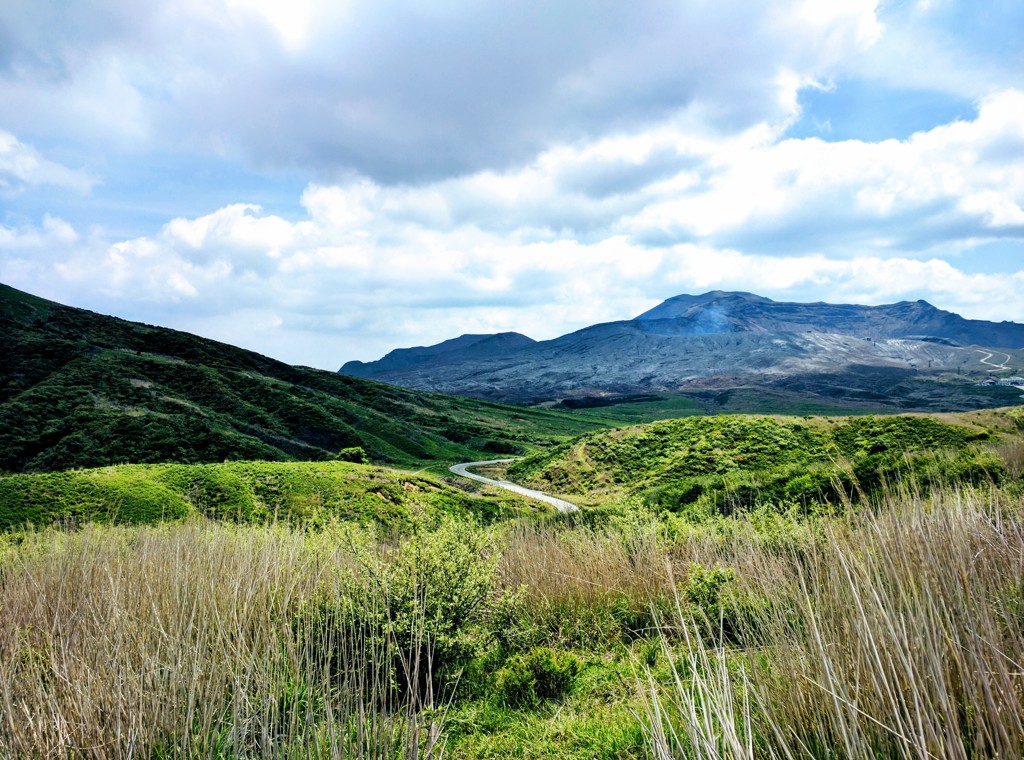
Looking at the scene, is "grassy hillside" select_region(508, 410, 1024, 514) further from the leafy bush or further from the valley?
the leafy bush

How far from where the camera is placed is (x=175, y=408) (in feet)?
181

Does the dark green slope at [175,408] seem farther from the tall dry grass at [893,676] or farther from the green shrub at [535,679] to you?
the tall dry grass at [893,676]

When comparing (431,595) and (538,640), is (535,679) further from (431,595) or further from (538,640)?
(431,595)

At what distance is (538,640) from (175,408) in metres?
59.0

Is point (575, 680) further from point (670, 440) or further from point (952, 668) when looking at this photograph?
point (670, 440)

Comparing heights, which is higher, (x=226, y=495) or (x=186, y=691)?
(x=186, y=691)

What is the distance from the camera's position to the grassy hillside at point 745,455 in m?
16.5

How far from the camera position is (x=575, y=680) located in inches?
217

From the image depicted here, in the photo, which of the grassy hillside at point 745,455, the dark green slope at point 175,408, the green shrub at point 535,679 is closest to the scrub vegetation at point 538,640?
the green shrub at point 535,679

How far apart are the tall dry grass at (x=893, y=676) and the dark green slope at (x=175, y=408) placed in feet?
Answer: 164

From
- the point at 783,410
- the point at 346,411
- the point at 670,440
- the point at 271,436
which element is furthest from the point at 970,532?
the point at 783,410

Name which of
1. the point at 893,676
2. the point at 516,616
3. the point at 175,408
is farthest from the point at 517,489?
the point at 893,676

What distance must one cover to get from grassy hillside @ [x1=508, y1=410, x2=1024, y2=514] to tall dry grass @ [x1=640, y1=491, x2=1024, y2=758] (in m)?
12.1

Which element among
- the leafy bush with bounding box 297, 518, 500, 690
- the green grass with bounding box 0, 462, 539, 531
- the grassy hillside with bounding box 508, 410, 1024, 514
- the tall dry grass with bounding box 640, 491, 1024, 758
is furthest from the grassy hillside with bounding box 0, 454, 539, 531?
the tall dry grass with bounding box 640, 491, 1024, 758
